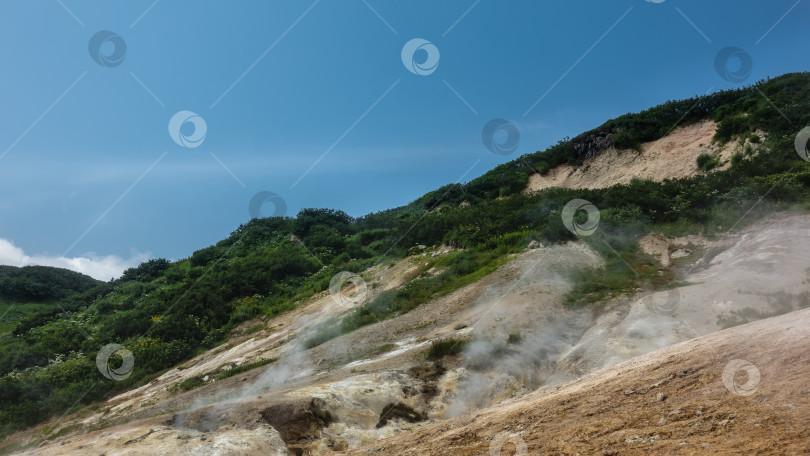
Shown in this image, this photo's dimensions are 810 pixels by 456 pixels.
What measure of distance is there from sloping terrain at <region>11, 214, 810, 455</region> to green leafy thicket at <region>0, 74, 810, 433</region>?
180 centimetres

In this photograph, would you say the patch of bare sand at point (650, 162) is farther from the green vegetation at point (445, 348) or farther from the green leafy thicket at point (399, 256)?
the green vegetation at point (445, 348)

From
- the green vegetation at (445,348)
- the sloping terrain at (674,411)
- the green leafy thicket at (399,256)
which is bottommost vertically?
the sloping terrain at (674,411)

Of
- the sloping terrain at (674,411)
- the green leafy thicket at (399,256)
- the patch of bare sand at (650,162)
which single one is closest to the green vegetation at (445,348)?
the sloping terrain at (674,411)

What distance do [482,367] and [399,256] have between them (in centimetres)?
1790

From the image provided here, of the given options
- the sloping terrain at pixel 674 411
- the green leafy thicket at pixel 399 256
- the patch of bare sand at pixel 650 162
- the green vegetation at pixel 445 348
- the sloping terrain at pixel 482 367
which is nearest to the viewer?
the sloping terrain at pixel 674 411

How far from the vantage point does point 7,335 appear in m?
30.9

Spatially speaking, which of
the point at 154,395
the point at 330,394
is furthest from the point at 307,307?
the point at 330,394

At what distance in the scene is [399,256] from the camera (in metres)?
30.4

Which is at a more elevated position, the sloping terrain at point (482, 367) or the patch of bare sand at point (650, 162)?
the patch of bare sand at point (650, 162)

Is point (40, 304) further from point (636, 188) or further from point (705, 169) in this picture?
point (705, 169)

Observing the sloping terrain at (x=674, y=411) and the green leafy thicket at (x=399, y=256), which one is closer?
the sloping terrain at (x=674, y=411)

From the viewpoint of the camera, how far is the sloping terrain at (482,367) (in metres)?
8.67

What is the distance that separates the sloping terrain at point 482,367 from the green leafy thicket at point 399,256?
5.91 feet

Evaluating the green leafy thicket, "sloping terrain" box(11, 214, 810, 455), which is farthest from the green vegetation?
the green leafy thicket
